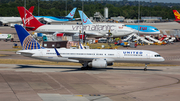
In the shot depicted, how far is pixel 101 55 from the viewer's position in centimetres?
4878

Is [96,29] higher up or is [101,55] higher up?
[96,29]

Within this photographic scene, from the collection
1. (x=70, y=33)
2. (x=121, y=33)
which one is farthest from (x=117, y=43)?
(x=70, y=33)

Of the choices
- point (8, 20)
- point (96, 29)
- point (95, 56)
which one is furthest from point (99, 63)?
point (8, 20)

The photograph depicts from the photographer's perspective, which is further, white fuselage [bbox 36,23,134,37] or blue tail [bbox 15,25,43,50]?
white fuselage [bbox 36,23,134,37]

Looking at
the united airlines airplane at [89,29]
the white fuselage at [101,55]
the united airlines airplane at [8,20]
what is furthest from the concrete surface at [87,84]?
the united airlines airplane at [8,20]

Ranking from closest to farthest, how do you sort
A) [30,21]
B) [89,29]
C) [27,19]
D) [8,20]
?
[27,19] → [30,21] → [89,29] → [8,20]

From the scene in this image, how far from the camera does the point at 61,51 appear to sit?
4947cm

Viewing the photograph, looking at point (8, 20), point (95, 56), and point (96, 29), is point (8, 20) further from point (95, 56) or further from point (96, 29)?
point (95, 56)

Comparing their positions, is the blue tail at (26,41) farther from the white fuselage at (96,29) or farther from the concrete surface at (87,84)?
the white fuselage at (96,29)

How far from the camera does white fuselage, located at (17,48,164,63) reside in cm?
4834

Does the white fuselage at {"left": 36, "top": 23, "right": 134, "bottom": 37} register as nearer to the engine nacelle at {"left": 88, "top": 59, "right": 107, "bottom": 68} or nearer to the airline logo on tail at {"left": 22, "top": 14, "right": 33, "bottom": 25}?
the airline logo on tail at {"left": 22, "top": 14, "right": 33, "bottom": 25}

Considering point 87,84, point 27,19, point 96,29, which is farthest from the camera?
point 96,29

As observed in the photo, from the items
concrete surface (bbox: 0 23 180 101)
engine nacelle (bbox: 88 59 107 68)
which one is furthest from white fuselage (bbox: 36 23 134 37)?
engine nacelle (bbox: 88 59 107 68)

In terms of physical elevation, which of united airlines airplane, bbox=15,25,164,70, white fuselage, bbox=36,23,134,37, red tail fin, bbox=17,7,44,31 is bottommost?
united airlines airplane, bbox=15,25,164,70
